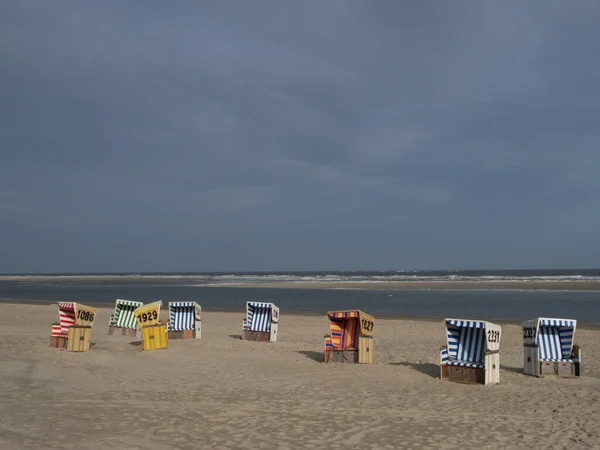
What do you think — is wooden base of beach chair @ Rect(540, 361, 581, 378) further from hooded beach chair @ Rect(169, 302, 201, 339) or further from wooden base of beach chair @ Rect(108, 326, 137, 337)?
wooden base of beach chair @ Rect(108, 326, 137, 337)

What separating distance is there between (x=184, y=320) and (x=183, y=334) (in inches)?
16.4

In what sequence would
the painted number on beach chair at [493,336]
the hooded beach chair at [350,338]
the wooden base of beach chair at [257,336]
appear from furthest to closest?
the wooden base of beach chair at [257,336], the hooded beach chair at [350,338], the painted number on beach chair at [493,336]

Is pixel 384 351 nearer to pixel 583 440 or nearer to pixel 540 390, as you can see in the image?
pixel 540 390

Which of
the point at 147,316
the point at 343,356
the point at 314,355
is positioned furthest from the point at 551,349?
the point at 147,316

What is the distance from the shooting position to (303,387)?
32.8 feet

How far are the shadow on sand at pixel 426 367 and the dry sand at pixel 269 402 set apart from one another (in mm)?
21

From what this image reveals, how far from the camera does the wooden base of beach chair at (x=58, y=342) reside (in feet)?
46.5

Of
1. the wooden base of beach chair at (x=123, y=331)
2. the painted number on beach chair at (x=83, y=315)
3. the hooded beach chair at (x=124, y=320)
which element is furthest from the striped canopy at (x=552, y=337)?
the hooded beach chair at (x=124, y=320)

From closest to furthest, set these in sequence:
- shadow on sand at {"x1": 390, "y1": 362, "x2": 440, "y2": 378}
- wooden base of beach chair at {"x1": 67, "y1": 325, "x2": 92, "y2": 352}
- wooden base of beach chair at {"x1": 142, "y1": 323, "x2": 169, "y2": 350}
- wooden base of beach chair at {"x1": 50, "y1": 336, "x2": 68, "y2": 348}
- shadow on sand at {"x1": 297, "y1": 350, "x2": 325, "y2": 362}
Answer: shadow on sand at {"x1": 390, "y1": 362, "x2": 440, "y2": 378} < shadow on sand at {"x1": 297, "y1": 350, "x2": 325, "y2": 362} < wooden base of beach chair at {"x1": 67, "y1": 325, "x2": 92, "y2": 352} < wooden base of beach chair at {"x1": 50, "y1": 336, "x2": 68, "y2": 348} < wooden base of beach chair at {"x1": 142, "y1": 323, "x2": 169, "y2": 350}

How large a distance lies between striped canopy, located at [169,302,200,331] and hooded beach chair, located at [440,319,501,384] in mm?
8228

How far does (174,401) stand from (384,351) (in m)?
7.71

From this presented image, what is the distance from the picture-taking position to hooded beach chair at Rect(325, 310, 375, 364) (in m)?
12.7

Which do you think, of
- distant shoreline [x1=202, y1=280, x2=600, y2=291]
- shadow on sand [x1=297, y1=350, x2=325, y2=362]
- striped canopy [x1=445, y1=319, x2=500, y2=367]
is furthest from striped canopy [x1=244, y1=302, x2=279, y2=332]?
distant shoreline [x1=202, y1=280, x2=600, y2=291]

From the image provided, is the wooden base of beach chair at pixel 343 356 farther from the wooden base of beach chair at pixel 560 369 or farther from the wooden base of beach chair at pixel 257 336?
the wooden base of beach chair at pixel 257 336
